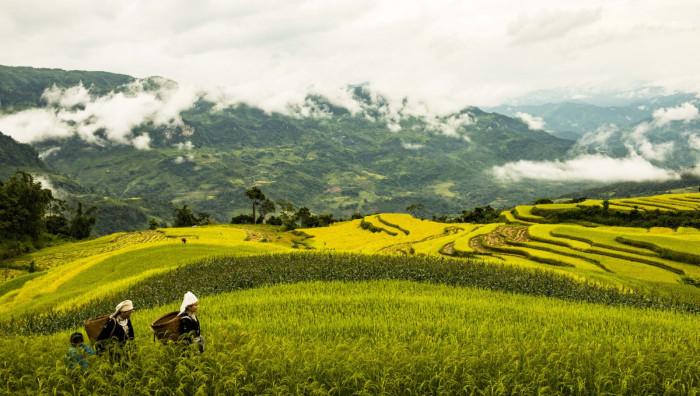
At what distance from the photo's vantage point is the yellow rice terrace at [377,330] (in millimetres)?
10688

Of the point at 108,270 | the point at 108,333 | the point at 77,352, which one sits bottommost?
the point at 108,270

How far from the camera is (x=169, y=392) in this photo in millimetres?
10555

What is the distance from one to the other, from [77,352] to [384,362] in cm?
719

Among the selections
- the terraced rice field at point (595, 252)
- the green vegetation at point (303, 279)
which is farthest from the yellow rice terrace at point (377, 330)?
the terraced rice field at point (595, 252)

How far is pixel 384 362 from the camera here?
11.5 meters

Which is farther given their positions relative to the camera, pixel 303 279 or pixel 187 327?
pixel 303 279

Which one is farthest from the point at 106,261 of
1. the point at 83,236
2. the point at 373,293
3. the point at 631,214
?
the point at 83,236

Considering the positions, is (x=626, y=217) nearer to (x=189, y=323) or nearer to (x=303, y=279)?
(x=303, y=279)

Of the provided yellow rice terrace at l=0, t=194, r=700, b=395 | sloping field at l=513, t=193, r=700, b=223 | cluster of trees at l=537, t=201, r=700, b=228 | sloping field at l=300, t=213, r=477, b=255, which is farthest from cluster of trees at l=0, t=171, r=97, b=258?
cluster of trees at l=537, t=201, r=700, b=228

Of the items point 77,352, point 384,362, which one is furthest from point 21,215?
point 384,362

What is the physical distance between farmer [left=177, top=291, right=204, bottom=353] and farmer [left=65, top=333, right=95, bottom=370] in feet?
6.94

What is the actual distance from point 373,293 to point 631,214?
78.4m

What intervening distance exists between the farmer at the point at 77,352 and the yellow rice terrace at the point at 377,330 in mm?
69

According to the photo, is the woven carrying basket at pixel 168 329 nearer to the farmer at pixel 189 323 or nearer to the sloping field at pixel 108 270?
the farmer at pixel 189 323
